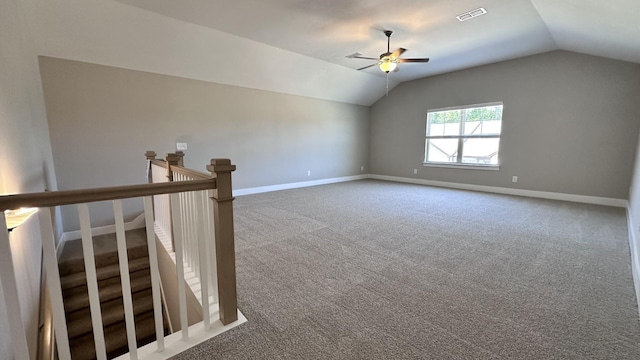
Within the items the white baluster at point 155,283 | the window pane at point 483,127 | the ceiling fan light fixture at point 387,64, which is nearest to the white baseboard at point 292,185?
the window pane at point 483,127

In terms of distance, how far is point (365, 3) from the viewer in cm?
318

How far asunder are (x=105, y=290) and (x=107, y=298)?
11 centimetres

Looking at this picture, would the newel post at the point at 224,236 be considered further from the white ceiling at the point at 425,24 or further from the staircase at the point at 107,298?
the white ceiling at the point at 425,24

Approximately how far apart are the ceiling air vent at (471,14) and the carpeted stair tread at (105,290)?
5.34 metres

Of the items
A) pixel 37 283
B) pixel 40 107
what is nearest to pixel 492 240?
pixel 37 283

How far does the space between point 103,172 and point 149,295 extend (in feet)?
6.95

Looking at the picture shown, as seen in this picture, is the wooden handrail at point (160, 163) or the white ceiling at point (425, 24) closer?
the wooden handrail at point (160, 163)

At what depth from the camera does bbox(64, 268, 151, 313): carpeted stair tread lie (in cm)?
274

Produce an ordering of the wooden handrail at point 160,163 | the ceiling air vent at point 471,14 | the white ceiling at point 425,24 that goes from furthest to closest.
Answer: the ceiling air vent at point 471,14 → the white ceiling at point 425,24 → the wooden handrail at point 160,163

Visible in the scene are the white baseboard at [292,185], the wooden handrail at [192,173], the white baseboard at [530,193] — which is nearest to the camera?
the wooden handrail at [192,173]

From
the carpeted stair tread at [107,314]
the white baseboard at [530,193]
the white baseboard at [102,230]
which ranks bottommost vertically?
the carpeted stair tread at [107,314]

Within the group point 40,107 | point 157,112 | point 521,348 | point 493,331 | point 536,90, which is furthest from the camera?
point 536,90

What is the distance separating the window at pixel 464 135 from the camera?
582cm

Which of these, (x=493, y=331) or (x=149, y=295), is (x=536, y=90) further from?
(x=149, y=295)
